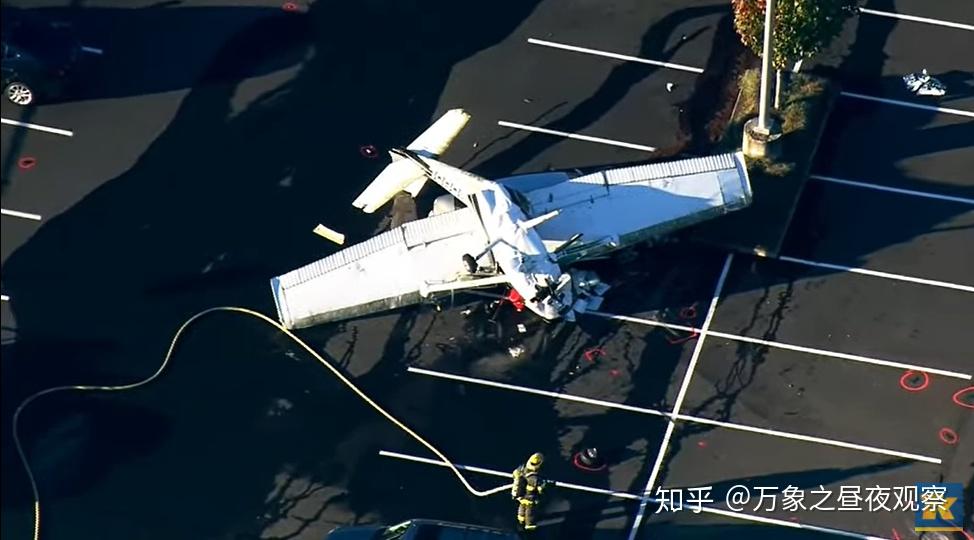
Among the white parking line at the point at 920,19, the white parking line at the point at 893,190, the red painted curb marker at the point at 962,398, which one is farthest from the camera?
the white parking line at the point at 920,19

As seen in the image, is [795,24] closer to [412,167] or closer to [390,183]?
[412,167]

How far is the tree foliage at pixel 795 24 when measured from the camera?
2791 cm

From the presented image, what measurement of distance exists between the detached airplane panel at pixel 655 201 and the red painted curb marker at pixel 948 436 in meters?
6.16

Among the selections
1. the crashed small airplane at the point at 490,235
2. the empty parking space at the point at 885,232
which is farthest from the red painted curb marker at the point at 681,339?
the empty parking space at the point at 885,232

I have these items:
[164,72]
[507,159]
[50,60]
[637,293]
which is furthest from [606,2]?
[50,60]

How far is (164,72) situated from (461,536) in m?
15.1

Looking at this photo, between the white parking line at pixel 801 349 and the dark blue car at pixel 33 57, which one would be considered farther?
the dark blue car at pixel 33 57

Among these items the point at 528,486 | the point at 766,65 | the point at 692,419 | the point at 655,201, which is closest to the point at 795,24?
the point at 766,65

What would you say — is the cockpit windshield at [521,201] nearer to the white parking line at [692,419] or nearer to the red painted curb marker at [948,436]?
the white parking line at [692,419]

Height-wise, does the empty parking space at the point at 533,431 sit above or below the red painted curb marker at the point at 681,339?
below

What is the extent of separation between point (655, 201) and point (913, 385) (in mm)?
6508

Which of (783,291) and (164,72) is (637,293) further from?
(164,72)

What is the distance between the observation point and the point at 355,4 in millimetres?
33938

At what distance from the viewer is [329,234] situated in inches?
1176
